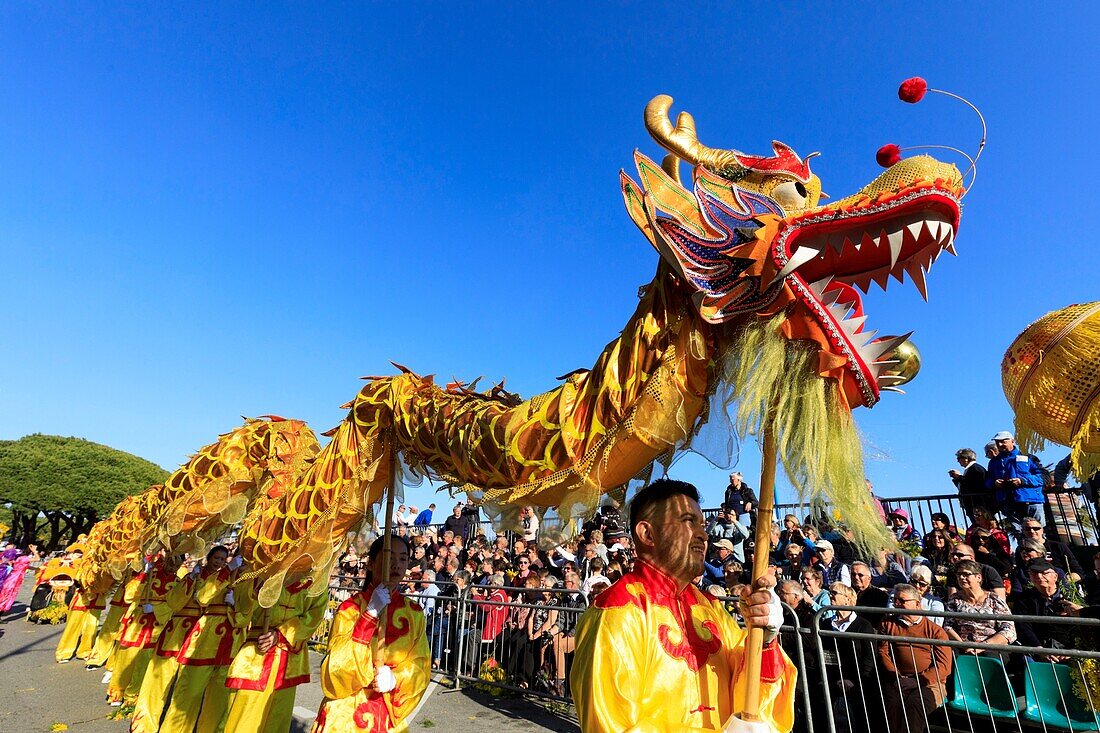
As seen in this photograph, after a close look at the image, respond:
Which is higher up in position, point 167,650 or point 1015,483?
point 1015,483

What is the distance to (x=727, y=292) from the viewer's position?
2102 mm

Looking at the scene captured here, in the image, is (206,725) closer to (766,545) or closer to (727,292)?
(766,545)

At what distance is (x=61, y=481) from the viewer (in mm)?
30844

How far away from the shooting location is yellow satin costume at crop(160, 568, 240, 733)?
532 cm

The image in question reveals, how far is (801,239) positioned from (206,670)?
5.94 meters

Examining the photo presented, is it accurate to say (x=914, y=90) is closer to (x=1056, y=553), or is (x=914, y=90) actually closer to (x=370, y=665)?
(x=370, y=665)

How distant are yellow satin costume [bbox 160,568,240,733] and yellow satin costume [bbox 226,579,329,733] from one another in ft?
2.69

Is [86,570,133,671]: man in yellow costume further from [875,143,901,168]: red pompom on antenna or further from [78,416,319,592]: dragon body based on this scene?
[875,143,901,168]: red pompom on antenna

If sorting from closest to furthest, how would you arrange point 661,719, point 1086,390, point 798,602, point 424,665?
1. point 1086,390
2. point 661,719
3. point 424,665
4. point 798,602

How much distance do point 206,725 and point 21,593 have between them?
2039 centimetres

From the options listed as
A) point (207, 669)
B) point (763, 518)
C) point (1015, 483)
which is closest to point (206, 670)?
point (207, 669)

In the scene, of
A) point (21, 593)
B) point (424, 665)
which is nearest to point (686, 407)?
point (424, 665)

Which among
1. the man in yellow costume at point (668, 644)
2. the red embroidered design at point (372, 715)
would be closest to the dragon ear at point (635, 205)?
the man in yellow costume at point (668, 644)

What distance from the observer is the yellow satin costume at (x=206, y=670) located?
5320mm
